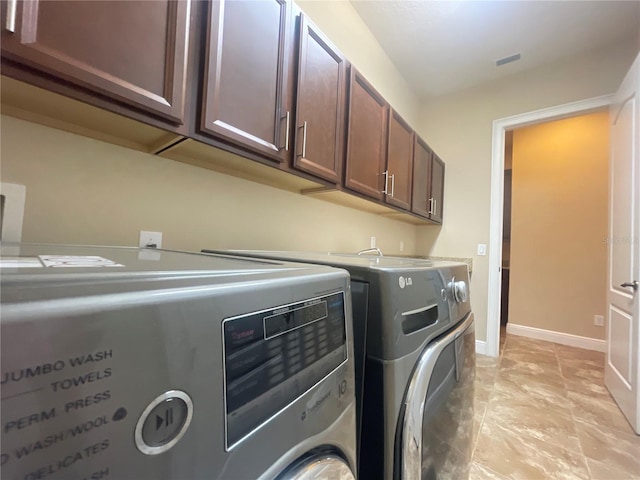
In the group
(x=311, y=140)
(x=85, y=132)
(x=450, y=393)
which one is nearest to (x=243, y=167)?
(x=311, y=140)

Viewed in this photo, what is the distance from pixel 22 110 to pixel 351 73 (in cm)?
134

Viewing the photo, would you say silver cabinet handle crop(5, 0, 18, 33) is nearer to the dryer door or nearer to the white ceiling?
the dryer door

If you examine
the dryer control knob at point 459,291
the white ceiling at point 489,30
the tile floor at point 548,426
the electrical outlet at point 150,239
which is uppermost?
the white ceiling at point 489,30

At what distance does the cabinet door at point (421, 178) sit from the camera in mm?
2303

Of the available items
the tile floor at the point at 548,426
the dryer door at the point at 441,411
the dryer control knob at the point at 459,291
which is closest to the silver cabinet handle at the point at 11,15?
the dryer door at the point at 441,411

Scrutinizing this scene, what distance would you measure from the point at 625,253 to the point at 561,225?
1675 millimetres

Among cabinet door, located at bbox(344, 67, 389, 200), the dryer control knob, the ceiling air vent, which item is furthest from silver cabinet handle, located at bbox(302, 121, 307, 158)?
the ceiling air vent

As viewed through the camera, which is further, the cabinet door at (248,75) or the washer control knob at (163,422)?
the cabinet door at (248,75)

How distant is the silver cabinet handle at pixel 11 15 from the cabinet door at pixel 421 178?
218 cm

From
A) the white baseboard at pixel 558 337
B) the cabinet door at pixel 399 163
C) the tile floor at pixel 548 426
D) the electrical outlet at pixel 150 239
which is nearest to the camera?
the electrical outlet at pixel 150 239

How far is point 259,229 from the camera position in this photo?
146 centimetres

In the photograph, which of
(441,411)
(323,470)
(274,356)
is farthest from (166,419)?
(441,411)

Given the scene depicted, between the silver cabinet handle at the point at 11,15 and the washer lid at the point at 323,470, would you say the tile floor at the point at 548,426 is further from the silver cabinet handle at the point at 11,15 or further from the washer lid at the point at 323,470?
the silver cabinet handle at the point at 11,15

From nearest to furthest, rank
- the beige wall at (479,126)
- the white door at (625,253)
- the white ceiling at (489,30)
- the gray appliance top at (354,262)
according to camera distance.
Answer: the gray appliance top at (354,262), the white door at (625,253), the white ceiling at (489,30), the beige wall at (479,126)
